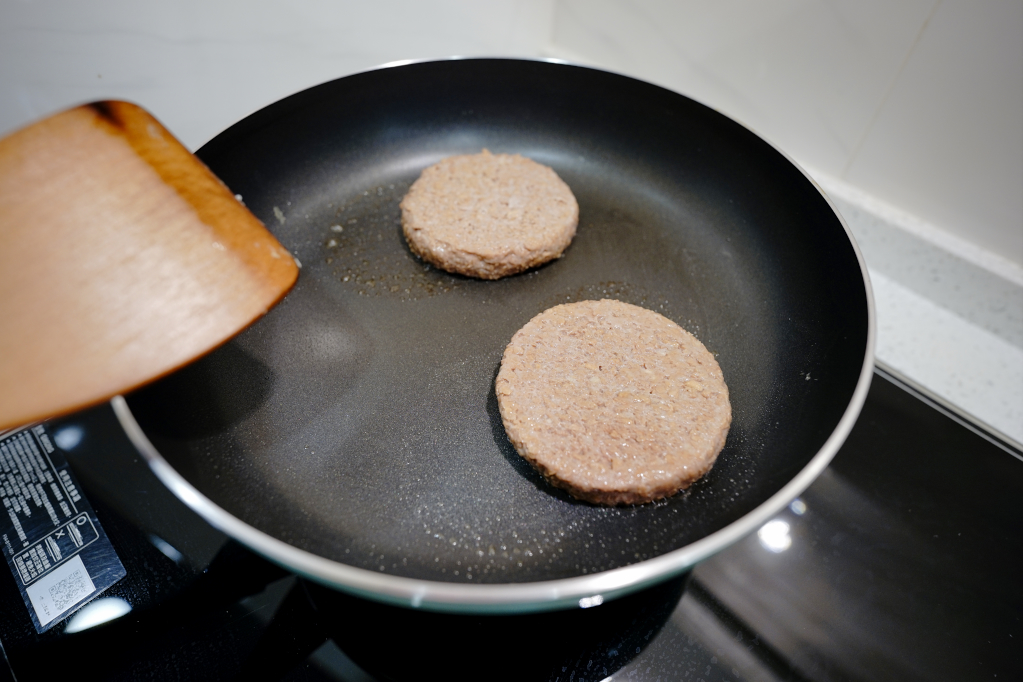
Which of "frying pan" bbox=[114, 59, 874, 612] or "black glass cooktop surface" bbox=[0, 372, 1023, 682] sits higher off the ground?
"frying pan" bbox=[114, 59, 874, 612]

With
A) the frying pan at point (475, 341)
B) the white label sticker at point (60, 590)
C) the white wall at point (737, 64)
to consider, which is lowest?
the white label sticker at point (60, 590)

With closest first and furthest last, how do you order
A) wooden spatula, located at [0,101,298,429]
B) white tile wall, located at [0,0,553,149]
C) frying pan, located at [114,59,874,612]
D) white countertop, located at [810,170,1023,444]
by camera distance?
1. wooden spatula, located at [0,101,298,429]
2. frying pan, located at [114,59,874,612]
3. white tile wall, located at [0,0,553,149]
4. white countertop, located at [810,170,1023,444]

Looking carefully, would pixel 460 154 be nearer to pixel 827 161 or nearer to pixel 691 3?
pixel 691 3

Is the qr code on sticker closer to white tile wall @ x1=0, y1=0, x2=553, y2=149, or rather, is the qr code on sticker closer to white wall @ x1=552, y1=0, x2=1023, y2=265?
white tile wall @ x1=0, y1=0, x2=553, y2=149

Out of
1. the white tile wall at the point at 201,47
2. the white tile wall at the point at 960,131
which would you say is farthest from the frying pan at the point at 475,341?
the white tile wall at the point at 960,131

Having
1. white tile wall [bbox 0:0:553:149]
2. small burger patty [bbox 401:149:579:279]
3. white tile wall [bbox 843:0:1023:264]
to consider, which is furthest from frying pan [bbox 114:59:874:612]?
white tile wall [bbox 843:0:1023:264]

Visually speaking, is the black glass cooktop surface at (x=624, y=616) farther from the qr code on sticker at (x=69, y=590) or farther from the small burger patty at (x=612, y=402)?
the small burger patty at (x=612, y=402)
